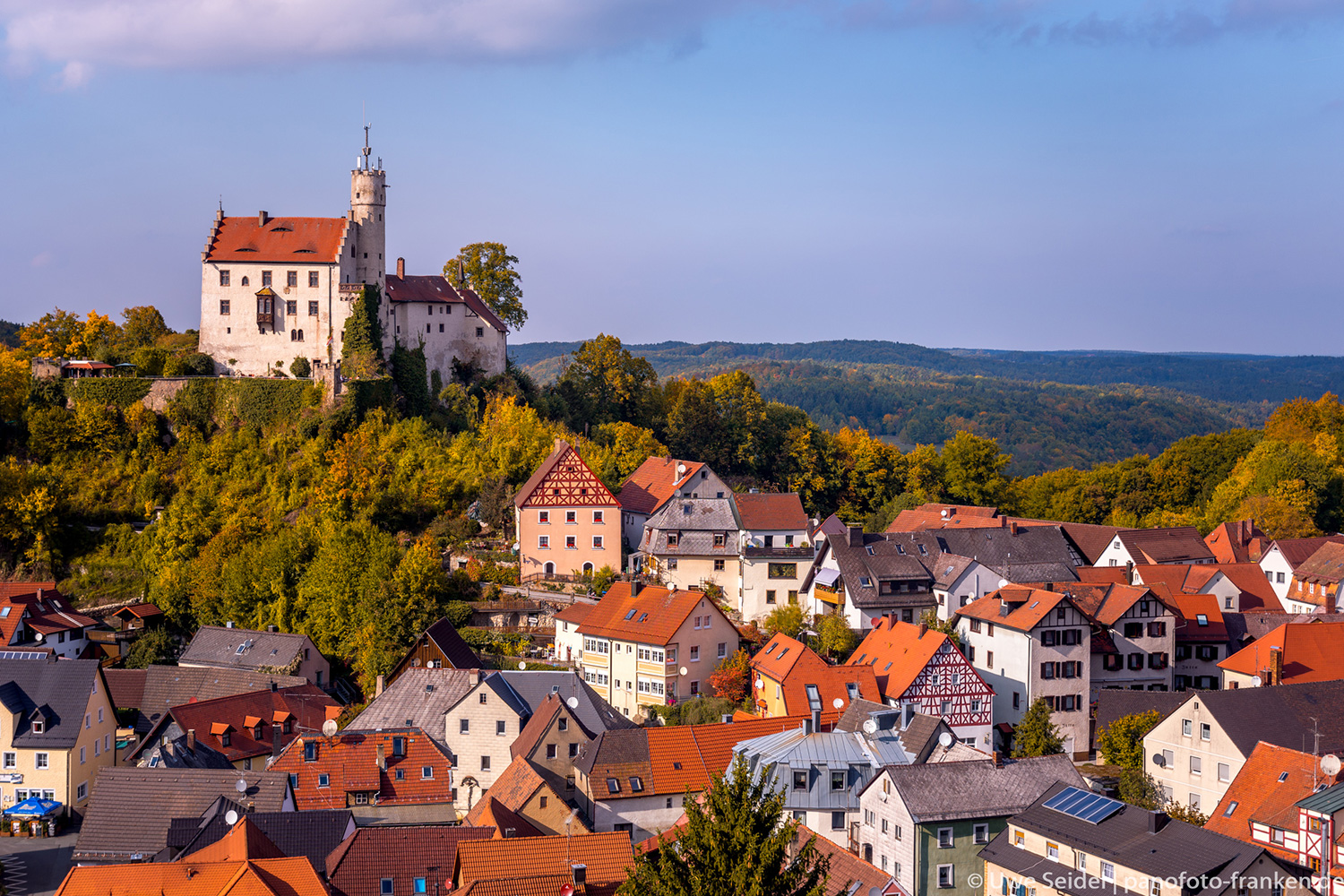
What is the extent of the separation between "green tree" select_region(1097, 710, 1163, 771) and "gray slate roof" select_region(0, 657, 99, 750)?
3420cm

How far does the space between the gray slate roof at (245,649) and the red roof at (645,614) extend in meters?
12.5

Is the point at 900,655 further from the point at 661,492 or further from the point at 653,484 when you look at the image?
the point at 653,484

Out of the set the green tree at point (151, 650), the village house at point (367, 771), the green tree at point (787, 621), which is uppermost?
the green tree at point (787, 621)

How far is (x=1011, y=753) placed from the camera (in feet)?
143

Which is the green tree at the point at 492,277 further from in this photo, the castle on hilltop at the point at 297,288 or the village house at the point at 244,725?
the village house at the point at 244,725

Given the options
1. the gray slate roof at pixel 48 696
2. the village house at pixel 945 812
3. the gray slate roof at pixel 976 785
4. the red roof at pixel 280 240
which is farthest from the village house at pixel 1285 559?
the gray slate roof at pixel 48 696

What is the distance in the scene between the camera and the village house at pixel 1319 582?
57.8 m

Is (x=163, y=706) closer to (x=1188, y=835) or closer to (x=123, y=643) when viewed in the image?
(x=123, y=643)

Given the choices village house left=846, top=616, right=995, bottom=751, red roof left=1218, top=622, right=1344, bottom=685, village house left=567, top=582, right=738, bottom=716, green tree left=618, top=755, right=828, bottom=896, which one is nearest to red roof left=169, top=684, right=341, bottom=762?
village house left=567, top=582, right=738, bottom=716

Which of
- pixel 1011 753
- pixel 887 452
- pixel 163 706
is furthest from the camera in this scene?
pixel 887 452

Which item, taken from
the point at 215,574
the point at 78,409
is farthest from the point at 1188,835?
the point at 78,409

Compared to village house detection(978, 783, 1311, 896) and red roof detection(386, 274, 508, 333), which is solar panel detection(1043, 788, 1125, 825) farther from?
red roof detection(386, 274, 508, 333)

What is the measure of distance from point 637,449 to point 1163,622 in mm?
27823

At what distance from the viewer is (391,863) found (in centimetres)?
3195
